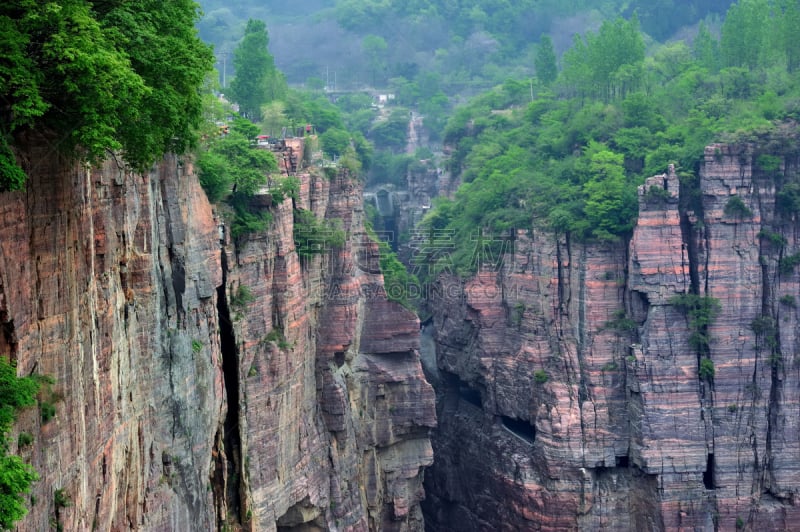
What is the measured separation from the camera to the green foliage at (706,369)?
4212cm

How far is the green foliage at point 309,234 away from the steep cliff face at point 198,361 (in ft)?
1.78

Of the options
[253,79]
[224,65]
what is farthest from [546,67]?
[224,65]

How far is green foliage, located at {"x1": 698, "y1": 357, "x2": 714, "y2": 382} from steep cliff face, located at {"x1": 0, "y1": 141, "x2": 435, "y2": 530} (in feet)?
30.0

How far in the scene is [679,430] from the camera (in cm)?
4200

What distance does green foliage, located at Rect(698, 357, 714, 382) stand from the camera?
138 feet

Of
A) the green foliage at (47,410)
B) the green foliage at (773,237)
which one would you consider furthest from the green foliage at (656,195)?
the green foliage at (47,410)

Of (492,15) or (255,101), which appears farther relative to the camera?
(492,15)

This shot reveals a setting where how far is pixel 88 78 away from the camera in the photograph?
17047 millimetres

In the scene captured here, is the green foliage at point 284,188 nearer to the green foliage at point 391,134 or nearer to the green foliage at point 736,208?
the green foliage at point 736,208

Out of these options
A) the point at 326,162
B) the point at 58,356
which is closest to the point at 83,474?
the point at 58,356

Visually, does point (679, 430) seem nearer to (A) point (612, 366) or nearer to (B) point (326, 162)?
(A) point (612, 366)

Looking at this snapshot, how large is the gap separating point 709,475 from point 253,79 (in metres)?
22.4

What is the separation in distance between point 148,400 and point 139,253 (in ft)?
8.98

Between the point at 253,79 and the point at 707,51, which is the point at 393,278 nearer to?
the point at 253,79
